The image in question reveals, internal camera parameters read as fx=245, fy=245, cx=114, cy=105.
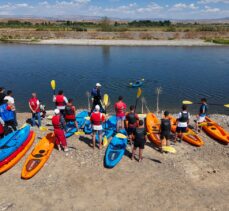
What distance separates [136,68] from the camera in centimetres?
3394

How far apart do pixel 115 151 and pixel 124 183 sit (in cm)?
190

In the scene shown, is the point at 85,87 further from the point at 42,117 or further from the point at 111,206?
the point at 111,206

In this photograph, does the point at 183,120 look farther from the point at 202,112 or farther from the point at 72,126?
the point at 72,126

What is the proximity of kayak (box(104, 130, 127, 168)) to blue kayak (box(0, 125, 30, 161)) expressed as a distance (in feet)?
12.2

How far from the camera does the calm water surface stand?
21656 mm

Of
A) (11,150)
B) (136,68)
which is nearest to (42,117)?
(11,150)

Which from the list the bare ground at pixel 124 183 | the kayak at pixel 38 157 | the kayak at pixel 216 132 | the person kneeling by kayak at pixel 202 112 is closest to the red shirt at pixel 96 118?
the bare ground at pixel 124 183

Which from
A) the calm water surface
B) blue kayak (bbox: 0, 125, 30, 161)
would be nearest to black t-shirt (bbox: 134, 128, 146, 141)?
blue kayak (bbox: 0, 125, 30, 161)

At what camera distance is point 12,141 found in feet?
33.8

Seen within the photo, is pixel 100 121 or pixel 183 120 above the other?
pixel 100 121

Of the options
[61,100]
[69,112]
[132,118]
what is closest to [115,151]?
[132,118]

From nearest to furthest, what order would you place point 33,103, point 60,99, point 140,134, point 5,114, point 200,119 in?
point 140,134
point 5,114
point 60,99
point 33,103
point 200,119

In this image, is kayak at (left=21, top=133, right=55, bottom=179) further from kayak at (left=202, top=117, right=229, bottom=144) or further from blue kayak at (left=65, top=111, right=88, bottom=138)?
kayak at (left=202, top=117, right=229, bottom=144)

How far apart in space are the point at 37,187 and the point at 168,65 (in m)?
31.3
